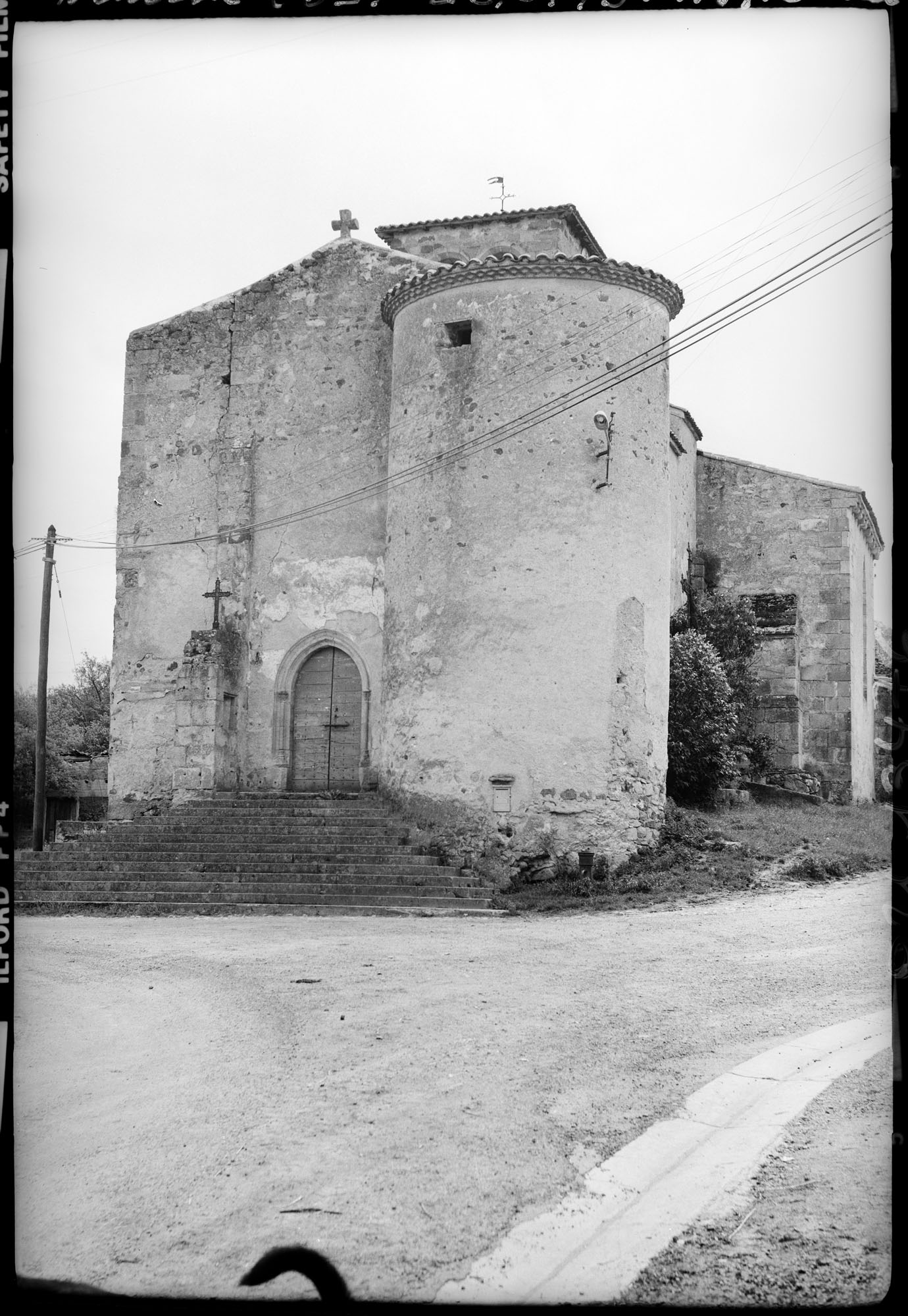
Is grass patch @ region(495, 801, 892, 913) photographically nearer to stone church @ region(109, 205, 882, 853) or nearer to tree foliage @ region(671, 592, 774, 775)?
stone church @ region(109, 205, 882, 853)

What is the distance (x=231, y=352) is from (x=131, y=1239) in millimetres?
17942

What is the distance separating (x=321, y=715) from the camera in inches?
773

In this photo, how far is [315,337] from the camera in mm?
20109

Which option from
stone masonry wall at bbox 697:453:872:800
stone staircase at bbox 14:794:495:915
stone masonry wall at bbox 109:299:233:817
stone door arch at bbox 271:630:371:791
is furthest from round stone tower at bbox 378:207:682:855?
stone masonry wall at bbox 697:453:872:800

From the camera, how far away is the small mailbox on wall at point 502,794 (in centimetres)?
1625

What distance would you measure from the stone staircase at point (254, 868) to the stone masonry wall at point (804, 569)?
9.01 meters

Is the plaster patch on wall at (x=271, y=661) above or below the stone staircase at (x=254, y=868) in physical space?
above

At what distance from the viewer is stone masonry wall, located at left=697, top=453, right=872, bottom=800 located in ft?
74.5

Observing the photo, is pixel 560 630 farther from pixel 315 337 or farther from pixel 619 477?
pixel 315 337

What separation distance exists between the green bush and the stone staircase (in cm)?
483

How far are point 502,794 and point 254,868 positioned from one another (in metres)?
3.25

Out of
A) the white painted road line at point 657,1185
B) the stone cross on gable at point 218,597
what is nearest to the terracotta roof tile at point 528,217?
the stone cross on gable at point 218,597

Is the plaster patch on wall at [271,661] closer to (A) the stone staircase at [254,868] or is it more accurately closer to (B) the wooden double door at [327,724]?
(B) the wooden double door at [327,724]

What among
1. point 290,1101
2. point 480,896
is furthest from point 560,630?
point 290,1101
